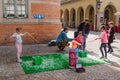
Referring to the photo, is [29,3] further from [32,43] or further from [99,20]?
[99,20]

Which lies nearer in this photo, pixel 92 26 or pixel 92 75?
pixel 92 75

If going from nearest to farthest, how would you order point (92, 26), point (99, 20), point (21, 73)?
1. point (21, 73)
2. point (99, 20)
3. point (92, 26)

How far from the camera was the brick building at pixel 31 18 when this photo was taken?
14875 mm

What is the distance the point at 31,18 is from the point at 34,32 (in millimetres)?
948

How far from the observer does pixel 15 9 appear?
49.8 feet

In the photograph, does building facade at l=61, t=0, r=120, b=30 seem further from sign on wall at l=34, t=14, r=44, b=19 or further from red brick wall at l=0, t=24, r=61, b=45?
sign on wall at l=34, t=14, r=44, b=19

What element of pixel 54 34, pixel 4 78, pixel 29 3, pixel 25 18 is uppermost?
pixel 29 3

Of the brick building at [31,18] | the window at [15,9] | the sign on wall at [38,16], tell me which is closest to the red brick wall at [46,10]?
the brick building at [31,18]

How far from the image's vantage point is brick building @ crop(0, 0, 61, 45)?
14.9m

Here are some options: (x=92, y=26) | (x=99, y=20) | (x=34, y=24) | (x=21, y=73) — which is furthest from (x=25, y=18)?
(x=92, y=26)

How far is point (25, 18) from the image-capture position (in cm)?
1538

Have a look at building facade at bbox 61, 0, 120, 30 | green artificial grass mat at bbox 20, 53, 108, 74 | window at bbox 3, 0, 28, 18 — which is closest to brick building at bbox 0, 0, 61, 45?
window at bbox 3, 0, 28, 18

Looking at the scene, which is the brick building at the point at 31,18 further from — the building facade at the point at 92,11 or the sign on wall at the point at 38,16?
the building facade at the point at 92,11

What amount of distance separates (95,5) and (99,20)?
88.7 inches
